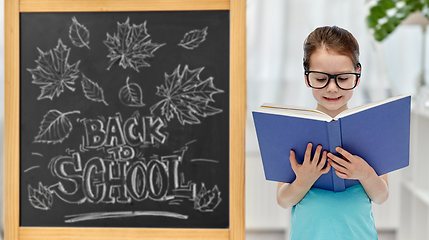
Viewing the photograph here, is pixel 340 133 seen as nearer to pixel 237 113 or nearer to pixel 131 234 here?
pixel 237 113

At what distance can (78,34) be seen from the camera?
4.20 ft

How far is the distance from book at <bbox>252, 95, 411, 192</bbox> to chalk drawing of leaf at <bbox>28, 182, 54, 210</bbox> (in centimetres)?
82

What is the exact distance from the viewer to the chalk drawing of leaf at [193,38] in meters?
1.27

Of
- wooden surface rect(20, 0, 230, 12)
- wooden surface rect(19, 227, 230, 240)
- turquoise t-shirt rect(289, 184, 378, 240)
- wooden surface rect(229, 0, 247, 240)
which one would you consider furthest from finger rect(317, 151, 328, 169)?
wooden surface rect(20, 0, 230, 12)

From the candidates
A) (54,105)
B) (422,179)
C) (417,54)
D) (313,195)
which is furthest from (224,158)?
(417,54)

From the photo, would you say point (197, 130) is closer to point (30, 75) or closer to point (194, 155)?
point (194, 155)

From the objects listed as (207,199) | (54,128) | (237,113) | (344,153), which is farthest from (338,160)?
(54,128)

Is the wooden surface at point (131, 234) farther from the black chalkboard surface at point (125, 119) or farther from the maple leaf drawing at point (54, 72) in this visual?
the maple leaf drawing at point (54, 72)

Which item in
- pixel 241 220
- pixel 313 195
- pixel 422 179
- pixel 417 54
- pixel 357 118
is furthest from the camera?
pixel 417 54

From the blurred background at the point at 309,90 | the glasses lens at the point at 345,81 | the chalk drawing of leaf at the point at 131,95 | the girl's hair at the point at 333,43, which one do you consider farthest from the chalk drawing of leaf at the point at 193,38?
the blurred background at the point at 309,90

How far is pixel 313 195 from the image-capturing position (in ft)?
3.16

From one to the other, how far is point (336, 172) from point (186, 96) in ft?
1.95

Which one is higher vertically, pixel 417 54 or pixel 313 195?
pixel 417 54

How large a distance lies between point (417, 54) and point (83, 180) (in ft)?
6.63
